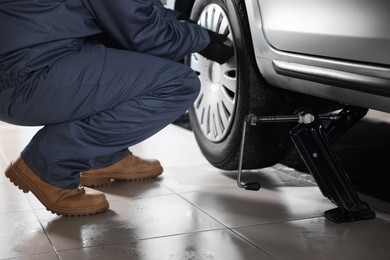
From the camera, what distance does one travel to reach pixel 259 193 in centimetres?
230

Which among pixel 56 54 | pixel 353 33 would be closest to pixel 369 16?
pixel 353 33

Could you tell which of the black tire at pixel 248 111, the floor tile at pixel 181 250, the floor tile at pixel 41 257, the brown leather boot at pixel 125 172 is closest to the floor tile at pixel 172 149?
the brown leather boot at pixel 125 172

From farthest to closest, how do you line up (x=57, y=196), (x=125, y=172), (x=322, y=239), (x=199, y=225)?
(x=125, y=172) < (x=57, y=196) < (x=199, y=225) < (x=322, y=239)

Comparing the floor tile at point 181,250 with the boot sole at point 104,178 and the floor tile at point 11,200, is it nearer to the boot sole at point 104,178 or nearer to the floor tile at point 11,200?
the floor tile at point 11,200

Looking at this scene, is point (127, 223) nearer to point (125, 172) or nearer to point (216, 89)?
point (125, 172)

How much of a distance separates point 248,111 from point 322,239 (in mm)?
596

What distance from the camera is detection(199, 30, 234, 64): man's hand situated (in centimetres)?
225

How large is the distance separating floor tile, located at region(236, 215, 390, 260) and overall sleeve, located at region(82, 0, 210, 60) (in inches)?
25.0

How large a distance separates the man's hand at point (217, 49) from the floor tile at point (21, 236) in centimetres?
82

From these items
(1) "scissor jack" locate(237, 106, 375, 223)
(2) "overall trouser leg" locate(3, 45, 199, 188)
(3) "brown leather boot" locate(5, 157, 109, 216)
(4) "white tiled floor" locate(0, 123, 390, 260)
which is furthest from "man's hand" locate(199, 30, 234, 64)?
(3) "brown leather boot" locate(5, 157, 109, 216)

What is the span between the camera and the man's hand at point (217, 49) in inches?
88.4

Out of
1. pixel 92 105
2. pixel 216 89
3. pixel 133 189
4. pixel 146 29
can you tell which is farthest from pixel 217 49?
pixel 133 189

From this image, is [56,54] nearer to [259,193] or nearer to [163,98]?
[163,98]

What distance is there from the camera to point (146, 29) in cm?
200
